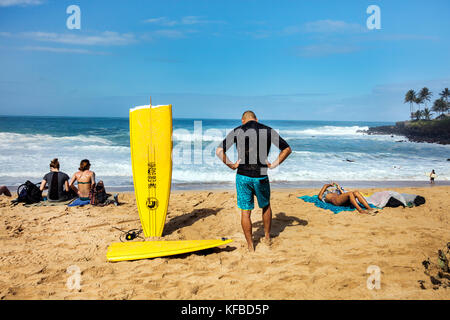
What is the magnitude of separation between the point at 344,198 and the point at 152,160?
3.49 metres

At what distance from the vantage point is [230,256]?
11.6 ft

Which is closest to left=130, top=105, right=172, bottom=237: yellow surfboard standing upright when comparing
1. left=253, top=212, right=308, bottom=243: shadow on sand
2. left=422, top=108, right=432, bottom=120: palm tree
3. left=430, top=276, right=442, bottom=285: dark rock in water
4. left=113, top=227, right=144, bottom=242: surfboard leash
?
left=113, top=227, right=144, bottom=242: surfboard leash

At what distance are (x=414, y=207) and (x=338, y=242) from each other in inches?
101

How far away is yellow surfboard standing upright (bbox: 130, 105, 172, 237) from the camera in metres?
4.12

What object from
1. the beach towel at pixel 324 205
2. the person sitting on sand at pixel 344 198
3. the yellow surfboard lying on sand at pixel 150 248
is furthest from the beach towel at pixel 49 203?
the person sitting on sand at pixel 344 198

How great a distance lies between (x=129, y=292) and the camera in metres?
2.76

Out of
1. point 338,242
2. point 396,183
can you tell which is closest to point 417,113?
point 396,183

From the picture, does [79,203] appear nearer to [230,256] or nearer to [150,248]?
[150,248]

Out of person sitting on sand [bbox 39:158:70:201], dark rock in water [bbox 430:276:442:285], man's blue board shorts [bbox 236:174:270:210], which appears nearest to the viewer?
dark rock in water [bbox 430:276:442:285]

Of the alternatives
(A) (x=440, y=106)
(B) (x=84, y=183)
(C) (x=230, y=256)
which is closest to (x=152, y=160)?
(C) (x=230, y=256)

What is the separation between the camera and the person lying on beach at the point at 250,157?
138 inches

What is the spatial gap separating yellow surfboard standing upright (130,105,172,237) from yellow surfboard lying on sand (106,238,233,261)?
0.55 meters
